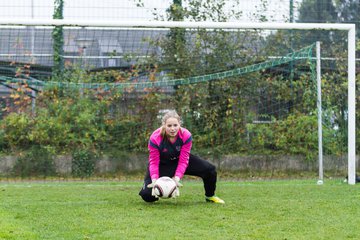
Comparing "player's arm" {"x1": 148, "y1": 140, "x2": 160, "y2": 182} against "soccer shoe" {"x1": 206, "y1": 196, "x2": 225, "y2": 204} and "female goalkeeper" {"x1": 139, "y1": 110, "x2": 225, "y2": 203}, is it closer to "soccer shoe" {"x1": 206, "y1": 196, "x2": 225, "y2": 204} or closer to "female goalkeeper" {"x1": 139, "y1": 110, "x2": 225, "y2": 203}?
"female goalkeeper" {"x1": 139, "y1": 110, "x2": 225, "y2": 203}

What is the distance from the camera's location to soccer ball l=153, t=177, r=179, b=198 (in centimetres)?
739

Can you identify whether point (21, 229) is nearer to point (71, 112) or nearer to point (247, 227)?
point (247, 227)

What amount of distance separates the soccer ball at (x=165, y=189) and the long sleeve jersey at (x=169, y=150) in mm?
298

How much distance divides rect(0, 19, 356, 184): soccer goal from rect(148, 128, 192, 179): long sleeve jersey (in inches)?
192

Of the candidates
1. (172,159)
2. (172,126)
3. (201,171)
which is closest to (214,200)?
(201,171)

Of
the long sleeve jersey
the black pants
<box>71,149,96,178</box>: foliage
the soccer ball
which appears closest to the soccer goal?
<box>71,149,96,178</box>: foliage

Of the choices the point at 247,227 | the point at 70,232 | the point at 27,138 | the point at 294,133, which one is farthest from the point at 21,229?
the point at 294,133

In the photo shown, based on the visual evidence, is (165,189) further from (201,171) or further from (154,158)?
(201,171)

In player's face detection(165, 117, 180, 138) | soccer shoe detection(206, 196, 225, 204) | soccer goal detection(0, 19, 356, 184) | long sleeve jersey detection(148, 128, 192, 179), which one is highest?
soccer goal detection(0, 19, 356, 184)

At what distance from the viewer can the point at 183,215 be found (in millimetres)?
6727

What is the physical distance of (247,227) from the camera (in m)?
5.96

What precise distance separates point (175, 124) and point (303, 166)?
19.2ft

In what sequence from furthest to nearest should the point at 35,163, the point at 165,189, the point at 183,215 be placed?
1. the point at 35,163
2. the point at 165,189
3. the point at 183,215

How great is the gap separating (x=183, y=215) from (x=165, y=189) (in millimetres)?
708
